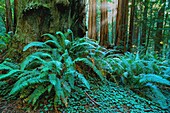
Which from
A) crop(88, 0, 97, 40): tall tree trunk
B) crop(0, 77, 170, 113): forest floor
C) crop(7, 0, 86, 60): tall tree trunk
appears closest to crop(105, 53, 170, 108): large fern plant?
crop(0, 77, 170, 113): forest floor

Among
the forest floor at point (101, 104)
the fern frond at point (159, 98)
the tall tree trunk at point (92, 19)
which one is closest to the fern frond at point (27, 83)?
the forest floor at point (101, 104)

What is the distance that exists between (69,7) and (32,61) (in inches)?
66.4

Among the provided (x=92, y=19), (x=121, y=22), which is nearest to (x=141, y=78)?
(x=121, y=22)

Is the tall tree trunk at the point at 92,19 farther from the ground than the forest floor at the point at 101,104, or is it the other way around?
the tall tree trunk at the point at 92,19

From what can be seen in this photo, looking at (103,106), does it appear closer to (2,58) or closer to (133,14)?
(2,58)

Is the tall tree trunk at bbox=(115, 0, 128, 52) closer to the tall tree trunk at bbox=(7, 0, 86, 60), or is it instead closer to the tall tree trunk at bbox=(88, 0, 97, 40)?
the tall tree trunk at bbox=(88, 0, 97, 40)

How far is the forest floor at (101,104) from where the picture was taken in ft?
7.86

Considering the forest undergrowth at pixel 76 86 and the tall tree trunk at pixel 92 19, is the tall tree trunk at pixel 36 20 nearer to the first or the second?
the forest undergrowth at pixel 76 86

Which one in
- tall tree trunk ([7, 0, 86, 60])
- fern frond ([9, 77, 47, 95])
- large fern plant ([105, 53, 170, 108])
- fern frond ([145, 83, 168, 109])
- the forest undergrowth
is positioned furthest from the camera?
tall tree trunk ([7, 0, 86, 60])

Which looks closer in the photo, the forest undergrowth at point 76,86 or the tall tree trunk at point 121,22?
the forest undergrowth at point 76,86

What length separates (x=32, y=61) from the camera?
2873mm

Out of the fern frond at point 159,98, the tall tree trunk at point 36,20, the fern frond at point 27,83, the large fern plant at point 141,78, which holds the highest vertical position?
the tall tree trunk at point 36,20

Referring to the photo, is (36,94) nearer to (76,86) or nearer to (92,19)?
(76,86)

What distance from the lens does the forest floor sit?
2.40 metres
